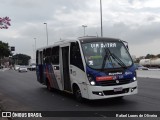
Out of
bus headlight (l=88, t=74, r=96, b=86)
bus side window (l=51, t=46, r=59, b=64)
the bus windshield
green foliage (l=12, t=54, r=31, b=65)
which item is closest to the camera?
bus headlight (l=88, t=74, r=96, b=86)

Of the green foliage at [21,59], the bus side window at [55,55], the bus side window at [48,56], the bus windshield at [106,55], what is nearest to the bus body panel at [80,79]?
the bus windshield at [106,55]

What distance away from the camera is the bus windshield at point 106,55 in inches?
497

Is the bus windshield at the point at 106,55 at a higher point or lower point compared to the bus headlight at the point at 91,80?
higher

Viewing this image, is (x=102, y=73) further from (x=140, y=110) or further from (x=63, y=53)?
(x=63, y=53)

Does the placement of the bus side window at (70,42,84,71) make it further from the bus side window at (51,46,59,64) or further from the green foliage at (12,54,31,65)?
the green foliage at (12,54,31,65)

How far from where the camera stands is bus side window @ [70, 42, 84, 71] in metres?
13.1

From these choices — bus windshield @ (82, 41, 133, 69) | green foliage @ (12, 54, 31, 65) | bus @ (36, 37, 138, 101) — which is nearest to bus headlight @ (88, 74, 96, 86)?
bus @ (36, 37, 138, 101)

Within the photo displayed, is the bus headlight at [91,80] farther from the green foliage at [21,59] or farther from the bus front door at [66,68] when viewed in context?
the green foliage at [21,59]

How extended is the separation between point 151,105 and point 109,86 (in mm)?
1651

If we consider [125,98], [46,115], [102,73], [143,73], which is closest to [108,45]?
[102,73]

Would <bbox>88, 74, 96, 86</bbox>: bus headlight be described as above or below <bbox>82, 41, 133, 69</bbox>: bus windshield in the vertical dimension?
below

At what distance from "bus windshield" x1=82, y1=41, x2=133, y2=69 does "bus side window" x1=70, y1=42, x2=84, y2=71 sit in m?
0.33

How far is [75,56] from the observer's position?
44.6 ft

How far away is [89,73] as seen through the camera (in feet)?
40.5
